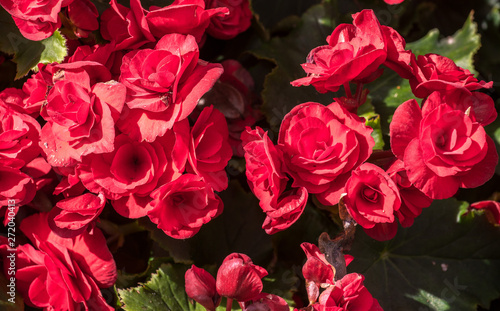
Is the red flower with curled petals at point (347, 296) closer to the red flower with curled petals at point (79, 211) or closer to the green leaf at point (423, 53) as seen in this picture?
the red flower with curled petals at point (79, 211)

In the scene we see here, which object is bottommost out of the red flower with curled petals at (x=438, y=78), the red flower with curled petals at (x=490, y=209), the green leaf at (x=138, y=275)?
the red flower with curled petals at (x=490, y=209)

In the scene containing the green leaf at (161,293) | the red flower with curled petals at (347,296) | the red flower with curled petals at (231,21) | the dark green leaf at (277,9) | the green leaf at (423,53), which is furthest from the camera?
the dark green leaf at (277,9)

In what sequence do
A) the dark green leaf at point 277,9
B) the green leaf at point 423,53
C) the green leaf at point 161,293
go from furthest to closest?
the dark green leaf at point 277,9, the green leaf at point 423,53, the green leaf at point 161,293

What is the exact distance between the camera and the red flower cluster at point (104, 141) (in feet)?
1.96

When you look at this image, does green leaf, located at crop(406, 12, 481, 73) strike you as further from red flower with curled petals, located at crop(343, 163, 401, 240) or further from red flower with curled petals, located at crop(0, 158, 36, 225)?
red flower with curled petals, located at crop(0, 158, 36, 225)

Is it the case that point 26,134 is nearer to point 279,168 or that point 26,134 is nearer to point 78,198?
point 78,198

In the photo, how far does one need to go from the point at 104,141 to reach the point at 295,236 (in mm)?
442

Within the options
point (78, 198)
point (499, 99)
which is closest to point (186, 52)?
point (78, 198)

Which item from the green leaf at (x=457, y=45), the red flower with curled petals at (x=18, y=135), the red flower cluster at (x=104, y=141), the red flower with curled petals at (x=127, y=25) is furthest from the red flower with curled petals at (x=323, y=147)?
the green leaf at (x=457, y=45)

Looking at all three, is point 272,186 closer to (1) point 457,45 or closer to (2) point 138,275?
(2) point 138,275

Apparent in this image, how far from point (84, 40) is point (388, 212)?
1.66 feet

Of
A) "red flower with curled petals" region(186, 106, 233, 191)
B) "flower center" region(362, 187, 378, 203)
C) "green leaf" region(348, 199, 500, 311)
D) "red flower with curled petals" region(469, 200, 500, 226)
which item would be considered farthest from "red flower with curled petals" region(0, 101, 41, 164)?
"red flower with curled petals" region(469, 200, 500, 226)

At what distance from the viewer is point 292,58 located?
0.99 metres

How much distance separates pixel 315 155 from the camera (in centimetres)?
61
